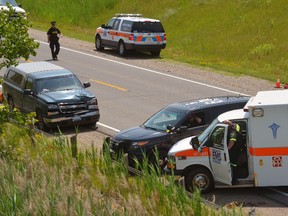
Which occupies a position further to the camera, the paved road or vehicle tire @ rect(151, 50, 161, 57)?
vehicle tire @ rect(151, 50, 161, 57)

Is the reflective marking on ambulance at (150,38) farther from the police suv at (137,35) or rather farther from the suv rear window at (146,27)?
the suv rear window at (146,27)

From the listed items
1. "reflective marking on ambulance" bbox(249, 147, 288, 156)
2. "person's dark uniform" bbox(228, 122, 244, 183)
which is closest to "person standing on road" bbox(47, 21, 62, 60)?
"person's dark uniform" bbox(228, 122, 244, 183)

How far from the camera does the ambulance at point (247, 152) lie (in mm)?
16438

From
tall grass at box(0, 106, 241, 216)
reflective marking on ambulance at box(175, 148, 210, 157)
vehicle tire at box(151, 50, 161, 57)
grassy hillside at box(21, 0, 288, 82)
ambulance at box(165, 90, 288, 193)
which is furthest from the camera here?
vehicle tire at box(151, 50, 161, 57)

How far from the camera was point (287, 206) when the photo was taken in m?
16.0

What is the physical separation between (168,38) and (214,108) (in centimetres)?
2912

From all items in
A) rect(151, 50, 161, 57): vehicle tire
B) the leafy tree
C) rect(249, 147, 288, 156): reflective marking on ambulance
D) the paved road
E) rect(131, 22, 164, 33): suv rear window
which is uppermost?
the leafy tree

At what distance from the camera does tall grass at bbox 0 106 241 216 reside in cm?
1253

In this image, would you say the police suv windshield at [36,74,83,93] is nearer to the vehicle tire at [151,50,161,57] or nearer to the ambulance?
the ambulance

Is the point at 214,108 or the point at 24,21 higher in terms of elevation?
the point at 24,21

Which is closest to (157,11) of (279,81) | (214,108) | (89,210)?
(279,81)

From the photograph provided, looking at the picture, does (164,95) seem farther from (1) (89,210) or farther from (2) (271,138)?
(1) (89,210)

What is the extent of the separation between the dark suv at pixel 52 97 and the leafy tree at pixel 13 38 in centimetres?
529

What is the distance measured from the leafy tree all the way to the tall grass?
6.53 ft
